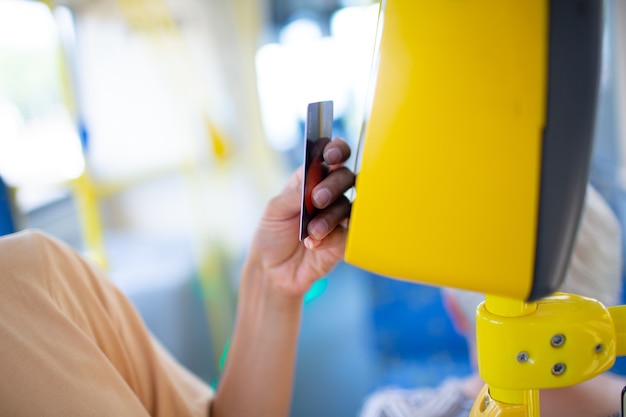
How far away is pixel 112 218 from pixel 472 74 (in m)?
2.54

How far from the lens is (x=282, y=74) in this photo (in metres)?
4.92

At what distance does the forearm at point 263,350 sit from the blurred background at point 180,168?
123 cm

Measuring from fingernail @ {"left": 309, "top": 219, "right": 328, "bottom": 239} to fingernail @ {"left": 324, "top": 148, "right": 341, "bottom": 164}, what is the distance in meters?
0.07

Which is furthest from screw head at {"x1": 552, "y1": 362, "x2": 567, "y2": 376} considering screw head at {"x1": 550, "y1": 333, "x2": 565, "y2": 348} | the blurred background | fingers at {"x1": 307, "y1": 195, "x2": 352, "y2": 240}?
the blurred background

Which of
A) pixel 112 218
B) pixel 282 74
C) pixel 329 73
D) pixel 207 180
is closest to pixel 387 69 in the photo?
pixel 207 180

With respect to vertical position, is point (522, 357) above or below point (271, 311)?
above

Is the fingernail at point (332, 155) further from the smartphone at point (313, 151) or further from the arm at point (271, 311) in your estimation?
the arm at point (271, 311)

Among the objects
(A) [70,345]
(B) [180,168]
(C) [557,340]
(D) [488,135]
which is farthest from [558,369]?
(B) [180,168]

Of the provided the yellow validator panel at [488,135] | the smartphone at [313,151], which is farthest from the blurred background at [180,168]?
the yellow validator panel at [488,135]

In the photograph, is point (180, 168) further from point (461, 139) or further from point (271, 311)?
point (461, 139)

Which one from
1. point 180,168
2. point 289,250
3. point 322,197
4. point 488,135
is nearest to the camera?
point 488,135

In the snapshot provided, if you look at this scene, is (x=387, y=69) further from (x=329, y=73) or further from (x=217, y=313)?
(x=329, y=73)

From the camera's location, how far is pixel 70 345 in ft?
2.03

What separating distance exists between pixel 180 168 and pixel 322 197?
A: 2.06m
